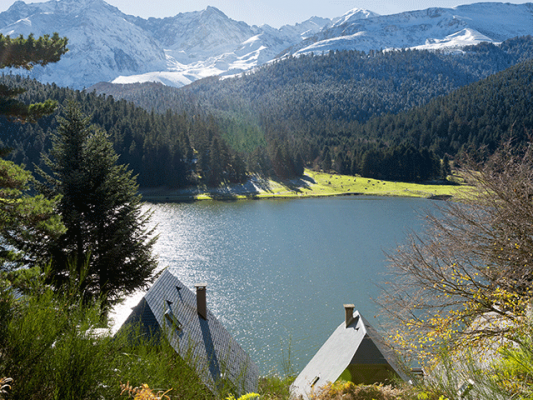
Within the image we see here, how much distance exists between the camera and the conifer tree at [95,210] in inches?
741

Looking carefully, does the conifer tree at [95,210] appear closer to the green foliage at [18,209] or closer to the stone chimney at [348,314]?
the green foliage at [18,209]

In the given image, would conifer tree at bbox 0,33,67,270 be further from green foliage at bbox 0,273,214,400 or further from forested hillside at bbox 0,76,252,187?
forested hillside at bbox 0,76,252,187

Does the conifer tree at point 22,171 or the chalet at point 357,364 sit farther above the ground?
the conifer tree at point 22,171

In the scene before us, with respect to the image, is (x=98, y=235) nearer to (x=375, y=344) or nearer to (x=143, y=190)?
(x=375, y=344)

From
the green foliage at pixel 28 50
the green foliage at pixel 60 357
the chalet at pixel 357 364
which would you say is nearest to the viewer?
the green foliage at pixel 60 357

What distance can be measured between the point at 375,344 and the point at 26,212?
1497cm

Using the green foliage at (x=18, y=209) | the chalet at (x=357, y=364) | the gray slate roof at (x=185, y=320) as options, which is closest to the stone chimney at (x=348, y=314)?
the chalet at (x=357, y=364)

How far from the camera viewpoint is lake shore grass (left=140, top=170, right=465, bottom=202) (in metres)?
102

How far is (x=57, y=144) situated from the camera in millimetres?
19406

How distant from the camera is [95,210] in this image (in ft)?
63.6

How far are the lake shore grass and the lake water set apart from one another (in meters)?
19.8

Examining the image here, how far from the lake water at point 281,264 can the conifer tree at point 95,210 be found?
7.35 ft

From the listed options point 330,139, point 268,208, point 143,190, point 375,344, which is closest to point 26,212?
point 375,344

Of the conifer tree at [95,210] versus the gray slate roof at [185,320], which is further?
the conifer tree at [95,210]
